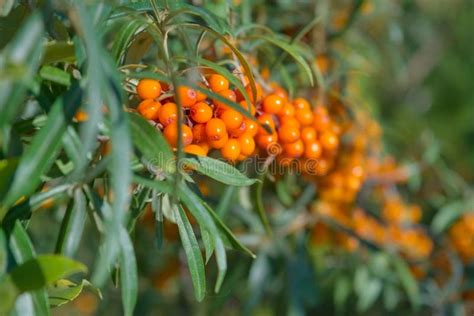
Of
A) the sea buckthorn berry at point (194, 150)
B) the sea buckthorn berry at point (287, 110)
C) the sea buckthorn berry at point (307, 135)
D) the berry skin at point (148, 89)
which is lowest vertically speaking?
the sea buckthorn berry at point (307, 135)

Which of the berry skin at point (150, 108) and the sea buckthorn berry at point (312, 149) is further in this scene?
the sea buckthorn berry at point (312, 149)

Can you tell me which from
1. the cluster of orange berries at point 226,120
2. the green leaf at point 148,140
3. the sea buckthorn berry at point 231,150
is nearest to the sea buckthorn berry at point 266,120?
the cluster of orange berries at point 226,120

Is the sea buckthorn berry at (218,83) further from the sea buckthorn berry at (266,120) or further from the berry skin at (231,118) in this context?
the sea buckthorn berry at (266,120)

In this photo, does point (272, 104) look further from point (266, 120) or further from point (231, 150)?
point (231, 150)

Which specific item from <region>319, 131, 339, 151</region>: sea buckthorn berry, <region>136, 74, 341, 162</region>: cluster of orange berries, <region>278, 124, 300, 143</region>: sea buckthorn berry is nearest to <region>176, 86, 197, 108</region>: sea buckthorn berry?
<region>136, 74, 341, 162</region>: cluster of orange berries

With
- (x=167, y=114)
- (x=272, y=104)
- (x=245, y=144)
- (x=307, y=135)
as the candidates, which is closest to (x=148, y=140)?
(x=167, y=114)

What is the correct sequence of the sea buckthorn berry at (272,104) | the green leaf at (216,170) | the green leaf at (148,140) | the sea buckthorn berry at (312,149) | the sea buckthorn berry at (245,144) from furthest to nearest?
the sea buckthorn berry at (312,149), the sea buckthorn berry at (272,104), the sea buckthorn berry at (245,144), the green leaf at (216,170), the green leaf at (148,140)
